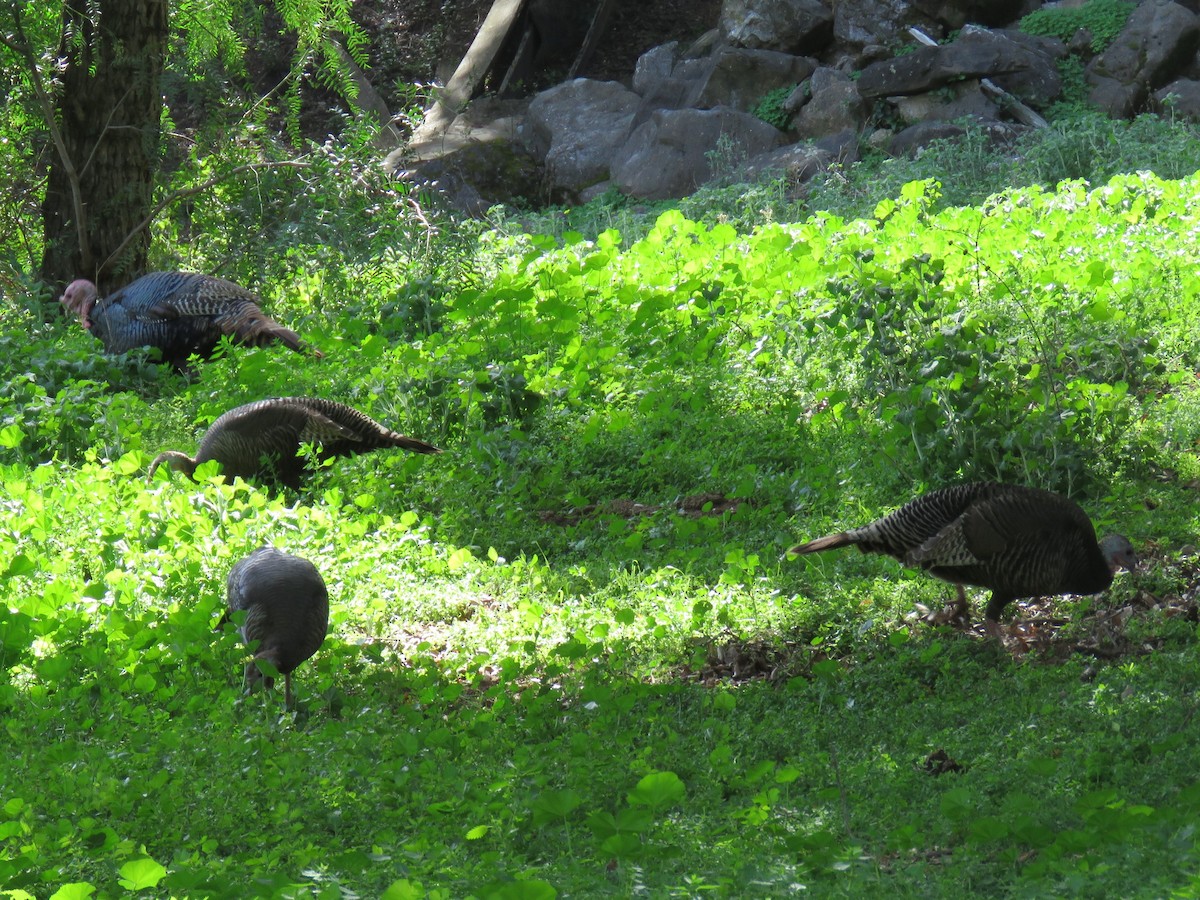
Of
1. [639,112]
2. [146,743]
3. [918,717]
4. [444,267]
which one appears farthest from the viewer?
[639,112]

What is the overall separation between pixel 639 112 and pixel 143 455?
1243cm

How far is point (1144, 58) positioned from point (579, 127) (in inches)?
289

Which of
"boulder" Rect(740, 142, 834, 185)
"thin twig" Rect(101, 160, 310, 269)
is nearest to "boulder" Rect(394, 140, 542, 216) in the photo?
"boulder" Rect(740, 142, 834, 185)

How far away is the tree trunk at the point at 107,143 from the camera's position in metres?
11.1

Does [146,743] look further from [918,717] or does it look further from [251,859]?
[918,717]

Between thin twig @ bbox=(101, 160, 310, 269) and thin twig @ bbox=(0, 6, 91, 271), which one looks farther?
thin twig @ bbox=(101, 160, 310, 269)

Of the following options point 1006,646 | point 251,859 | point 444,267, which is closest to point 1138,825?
point 1006,646

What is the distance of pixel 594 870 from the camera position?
3.59 metres

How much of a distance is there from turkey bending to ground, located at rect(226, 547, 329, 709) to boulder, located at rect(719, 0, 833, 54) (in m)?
15.7

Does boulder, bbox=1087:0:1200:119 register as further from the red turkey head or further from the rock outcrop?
the red turkey head

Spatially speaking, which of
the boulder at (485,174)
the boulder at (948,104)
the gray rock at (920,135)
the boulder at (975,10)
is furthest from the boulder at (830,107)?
the boulder at (485,174)

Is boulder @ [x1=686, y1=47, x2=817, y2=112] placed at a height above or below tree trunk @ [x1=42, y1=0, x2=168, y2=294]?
below

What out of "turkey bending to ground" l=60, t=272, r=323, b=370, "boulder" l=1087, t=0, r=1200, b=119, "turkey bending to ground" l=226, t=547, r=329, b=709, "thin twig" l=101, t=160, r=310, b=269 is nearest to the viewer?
"turkey bending to ground" l=226, t=547, r=329, b=709

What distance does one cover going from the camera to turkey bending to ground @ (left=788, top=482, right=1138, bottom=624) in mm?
5172
